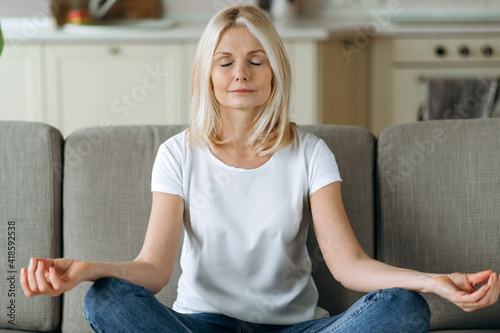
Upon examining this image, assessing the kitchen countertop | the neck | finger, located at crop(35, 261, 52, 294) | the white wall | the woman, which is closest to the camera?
finger, located at crop(35, 261, 52, 294)

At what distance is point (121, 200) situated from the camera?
1.42 meters

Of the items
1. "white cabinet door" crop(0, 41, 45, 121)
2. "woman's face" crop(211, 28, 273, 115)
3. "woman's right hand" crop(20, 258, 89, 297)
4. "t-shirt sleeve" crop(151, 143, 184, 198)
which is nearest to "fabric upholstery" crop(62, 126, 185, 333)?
"t-shirt sleeve" crop(151, 143, 184, 198)

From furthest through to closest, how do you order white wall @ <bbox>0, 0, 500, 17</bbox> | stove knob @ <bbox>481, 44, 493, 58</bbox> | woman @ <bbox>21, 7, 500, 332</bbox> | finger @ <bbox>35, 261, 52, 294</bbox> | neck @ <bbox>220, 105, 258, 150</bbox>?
white wall @ <bbox>0, 0, 500, 17</bbox> < stove knob @ <bbox>481, 44, 493, 58</bbox> < neck @ <bbox>220, 105, 258, 150</bbox> < woman @ <bbox>21, 7, 500, 332</bbox> < finger @ <bbox>35, 261, 52, 294</bbox>

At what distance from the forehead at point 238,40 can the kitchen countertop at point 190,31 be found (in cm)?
156

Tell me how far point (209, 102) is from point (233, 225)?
0.30m

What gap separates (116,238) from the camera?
1.41m

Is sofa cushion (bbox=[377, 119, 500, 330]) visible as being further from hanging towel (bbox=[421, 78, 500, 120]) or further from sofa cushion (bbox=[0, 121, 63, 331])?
hanging towel (bbox=[421, 78, 500, 120])

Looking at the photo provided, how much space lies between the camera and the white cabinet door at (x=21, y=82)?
2.88 meters

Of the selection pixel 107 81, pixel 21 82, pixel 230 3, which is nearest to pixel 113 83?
pixel 107 81

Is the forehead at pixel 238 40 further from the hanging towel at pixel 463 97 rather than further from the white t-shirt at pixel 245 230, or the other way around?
the hanging towel at pixel 463 97

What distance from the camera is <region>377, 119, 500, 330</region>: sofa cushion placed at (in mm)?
1399

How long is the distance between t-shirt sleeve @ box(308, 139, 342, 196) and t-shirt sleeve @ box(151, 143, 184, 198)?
30 cm

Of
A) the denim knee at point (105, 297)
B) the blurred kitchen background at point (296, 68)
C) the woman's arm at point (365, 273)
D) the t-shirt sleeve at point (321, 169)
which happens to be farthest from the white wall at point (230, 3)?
the denim knee at point (105, 297)

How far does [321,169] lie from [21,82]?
2.13 meters
